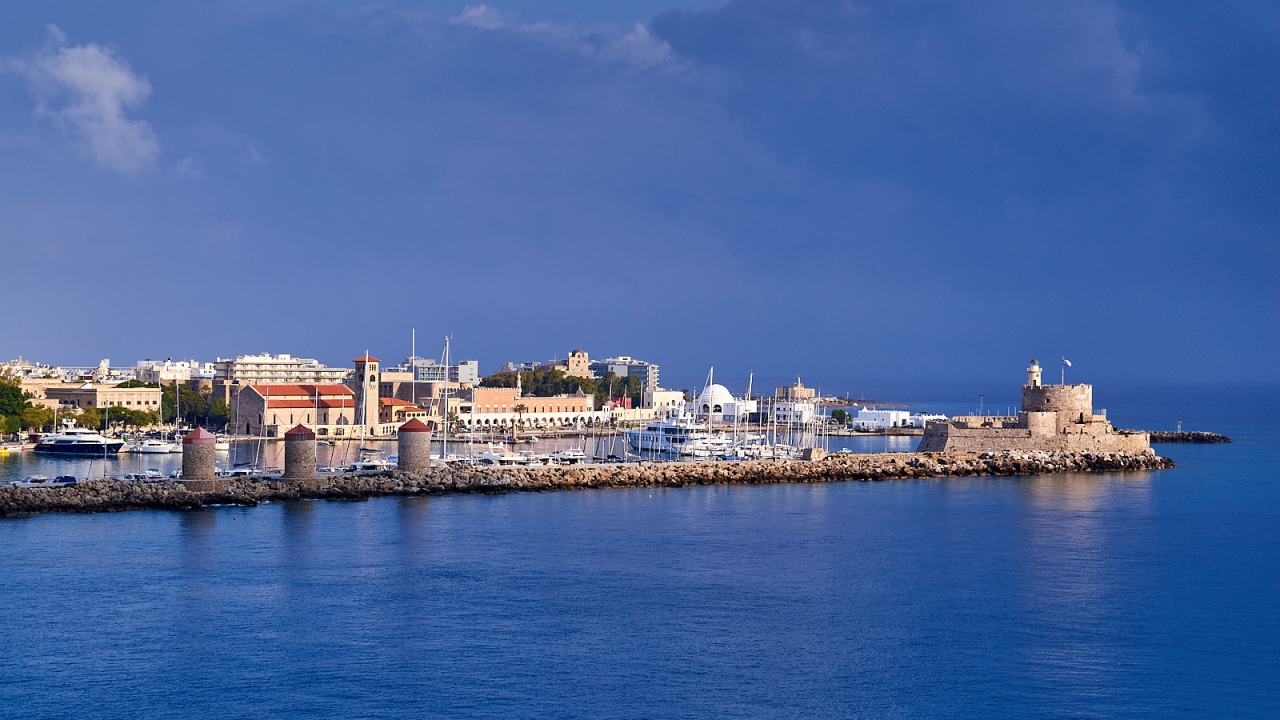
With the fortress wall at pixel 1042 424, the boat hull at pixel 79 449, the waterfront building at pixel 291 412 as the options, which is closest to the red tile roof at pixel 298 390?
the waterfront building at pixel 291 412

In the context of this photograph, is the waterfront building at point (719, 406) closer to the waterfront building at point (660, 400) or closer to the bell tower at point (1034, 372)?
the waterfront building at point (660, 400)

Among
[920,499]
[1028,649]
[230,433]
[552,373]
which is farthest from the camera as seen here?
[552,373]

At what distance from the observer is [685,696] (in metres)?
15.5

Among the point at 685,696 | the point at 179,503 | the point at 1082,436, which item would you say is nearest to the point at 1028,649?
the point at 685,696

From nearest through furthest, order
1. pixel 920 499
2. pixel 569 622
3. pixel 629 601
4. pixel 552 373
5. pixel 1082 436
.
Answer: pixel 569 622 < pixel 629 601 < pixel 920 499 < pixel 1082 436 < pixel 552 373

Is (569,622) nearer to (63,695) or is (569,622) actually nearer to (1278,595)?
(63,695)

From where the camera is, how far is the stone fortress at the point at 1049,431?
42.4 meters

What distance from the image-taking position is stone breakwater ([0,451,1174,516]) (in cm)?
2897

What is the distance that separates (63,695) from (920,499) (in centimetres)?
2185

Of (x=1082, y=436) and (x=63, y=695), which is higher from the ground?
(x=1082, y=436)

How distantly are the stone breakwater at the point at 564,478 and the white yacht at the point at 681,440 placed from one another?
5.47m

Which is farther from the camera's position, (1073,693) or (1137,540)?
(1137,540)

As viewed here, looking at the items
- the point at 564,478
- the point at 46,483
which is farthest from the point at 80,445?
the point at 564,478

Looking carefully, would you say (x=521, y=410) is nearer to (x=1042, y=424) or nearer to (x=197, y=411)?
(x=197, y=411)
